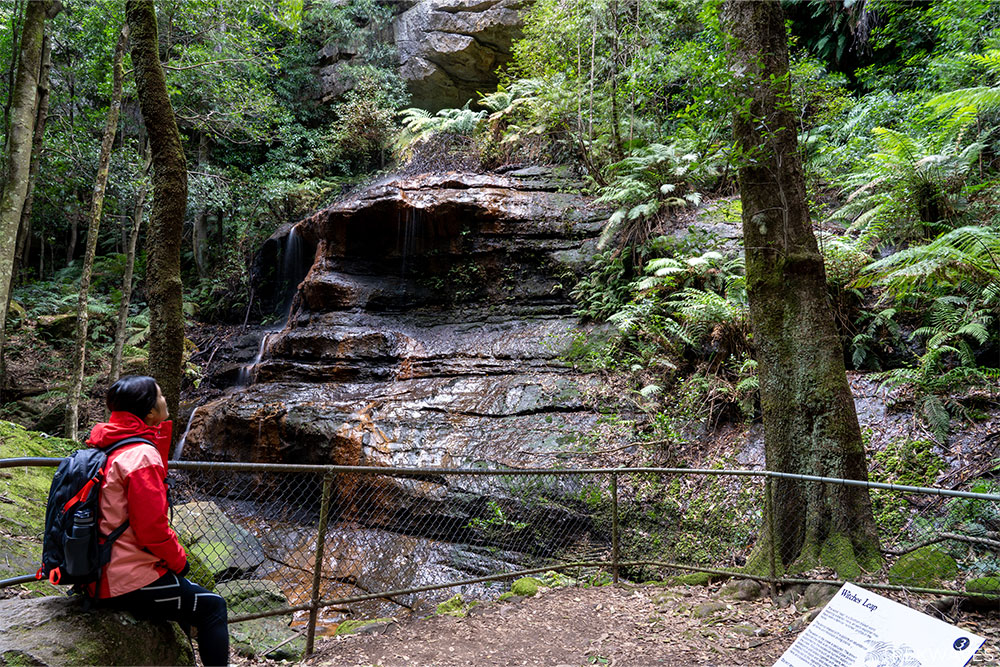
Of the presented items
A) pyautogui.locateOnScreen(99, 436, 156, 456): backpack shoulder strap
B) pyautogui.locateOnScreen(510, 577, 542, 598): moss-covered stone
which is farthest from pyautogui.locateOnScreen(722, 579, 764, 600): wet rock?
pyautogui.locateOnScreen(99, 436, 156, 456): backpack shoulder strap

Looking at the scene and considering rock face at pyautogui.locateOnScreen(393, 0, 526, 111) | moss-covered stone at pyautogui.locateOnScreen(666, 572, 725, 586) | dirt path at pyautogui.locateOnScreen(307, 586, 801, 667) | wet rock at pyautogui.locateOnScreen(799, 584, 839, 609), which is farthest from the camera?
rock face at pyautogui.locateOnScreen(393, 0, 526, 111)

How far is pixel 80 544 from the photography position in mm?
2336

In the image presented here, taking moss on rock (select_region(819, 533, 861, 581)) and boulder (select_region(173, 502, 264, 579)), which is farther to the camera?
boulder (select_region(173, 502, 264, 579))

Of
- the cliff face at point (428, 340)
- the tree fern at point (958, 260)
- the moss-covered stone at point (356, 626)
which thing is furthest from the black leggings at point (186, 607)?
the tree fern at point (958, 260)

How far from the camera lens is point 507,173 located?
15.2 m

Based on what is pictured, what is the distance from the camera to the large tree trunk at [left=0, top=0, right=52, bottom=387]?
7.69 m

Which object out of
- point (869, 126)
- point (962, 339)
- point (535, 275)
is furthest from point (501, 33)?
point (962, 339)

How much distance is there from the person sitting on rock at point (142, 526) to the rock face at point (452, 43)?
2080 cm

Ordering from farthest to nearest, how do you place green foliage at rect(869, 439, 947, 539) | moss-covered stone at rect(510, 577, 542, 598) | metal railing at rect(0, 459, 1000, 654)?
green foliage at rect(869, 439, 947, 539) < moss-covered stone at rect(510, 577, 542, 598) < metal railing at rect(0, 459, 1000, 654)

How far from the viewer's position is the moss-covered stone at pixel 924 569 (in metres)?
4.04

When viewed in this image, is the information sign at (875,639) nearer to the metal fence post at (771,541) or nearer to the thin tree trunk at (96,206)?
the metal fence post at (771,541)

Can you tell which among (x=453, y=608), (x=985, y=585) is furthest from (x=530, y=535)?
(x=985, y=585)

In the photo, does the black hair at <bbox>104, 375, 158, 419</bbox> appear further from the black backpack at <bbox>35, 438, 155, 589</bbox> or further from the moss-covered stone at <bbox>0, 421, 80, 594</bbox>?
the moss-covered stone at <bbox>0, 421, 80, 594</bbox>

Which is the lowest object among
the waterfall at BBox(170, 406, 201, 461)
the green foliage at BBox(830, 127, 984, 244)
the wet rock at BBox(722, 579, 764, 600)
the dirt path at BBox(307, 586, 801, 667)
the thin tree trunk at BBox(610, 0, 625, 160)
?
the waterfall at BBox(170, 406, 201, 461)
